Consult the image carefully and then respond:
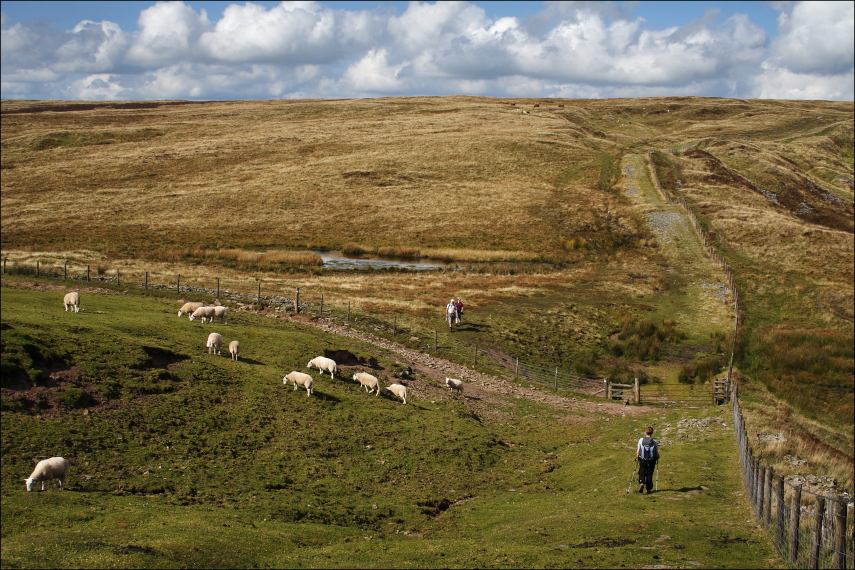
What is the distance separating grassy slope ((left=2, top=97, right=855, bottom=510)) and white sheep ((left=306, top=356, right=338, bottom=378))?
13287 mm

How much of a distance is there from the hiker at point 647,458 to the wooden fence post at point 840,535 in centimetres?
630

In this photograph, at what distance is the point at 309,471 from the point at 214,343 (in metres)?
10.8

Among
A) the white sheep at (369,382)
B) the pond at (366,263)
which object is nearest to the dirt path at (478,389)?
the white sheep at (369,382)

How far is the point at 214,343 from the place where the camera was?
27.9 metres

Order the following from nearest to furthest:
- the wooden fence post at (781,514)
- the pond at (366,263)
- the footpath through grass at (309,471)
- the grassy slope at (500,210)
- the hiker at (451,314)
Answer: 1. the wooden fence post at (781,514)
2. the footpath through grass at (309,471)
3. the hiker at (451,314)
4. the grassy slope at (500,210)
5. the pond at (366,263)

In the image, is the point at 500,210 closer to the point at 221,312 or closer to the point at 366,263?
the point at 366,263

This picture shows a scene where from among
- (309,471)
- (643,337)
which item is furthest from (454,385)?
(643,337)

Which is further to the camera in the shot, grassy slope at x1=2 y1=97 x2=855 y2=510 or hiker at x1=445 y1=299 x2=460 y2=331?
grassy slope at x1=2 y1=97 x2=855 y2=510

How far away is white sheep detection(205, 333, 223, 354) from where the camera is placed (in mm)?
27812

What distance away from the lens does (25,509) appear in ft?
46.5

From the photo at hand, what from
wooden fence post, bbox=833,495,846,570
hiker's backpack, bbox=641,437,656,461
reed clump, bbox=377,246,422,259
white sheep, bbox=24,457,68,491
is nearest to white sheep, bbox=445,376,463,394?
hiker's backpack, bbox=641,437,656,461

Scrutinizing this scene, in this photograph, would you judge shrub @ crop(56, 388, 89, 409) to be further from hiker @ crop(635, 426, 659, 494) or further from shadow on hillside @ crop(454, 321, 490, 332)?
shadow on hillside @ crop(454, 321, 490, 332)

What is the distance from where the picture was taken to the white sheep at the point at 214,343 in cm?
2781

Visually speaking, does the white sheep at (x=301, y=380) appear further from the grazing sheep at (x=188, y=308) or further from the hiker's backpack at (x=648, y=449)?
the hiker's backpack at (x=648, y=449)
